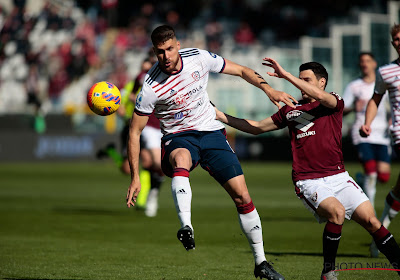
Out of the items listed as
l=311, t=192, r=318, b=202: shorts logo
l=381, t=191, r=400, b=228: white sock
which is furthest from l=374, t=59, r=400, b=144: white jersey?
l=311, t=192, r=318, b=202: shorts logo

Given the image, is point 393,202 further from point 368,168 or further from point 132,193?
point 132,193

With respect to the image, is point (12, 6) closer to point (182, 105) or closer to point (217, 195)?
point (217, 195)

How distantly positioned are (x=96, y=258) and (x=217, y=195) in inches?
313

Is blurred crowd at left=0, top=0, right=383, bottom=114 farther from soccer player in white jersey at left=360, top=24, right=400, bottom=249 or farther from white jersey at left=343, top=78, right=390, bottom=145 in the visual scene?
soccer player in white jersey at left=360, top=24, right=400, bottom=249

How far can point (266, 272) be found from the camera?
568 cm

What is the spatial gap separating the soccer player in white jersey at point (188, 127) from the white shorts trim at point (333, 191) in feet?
1.66

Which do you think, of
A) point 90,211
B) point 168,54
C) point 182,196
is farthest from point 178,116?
point 90,211

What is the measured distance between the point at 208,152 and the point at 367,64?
4960 mm

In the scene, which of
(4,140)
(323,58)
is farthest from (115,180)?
(323,58)

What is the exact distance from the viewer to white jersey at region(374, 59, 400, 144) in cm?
715

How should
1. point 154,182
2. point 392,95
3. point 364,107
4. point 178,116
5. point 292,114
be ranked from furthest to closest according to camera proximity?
point 154,182, point 364,107, point 392,95, point 178,116, point 292,114

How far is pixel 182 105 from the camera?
612cm

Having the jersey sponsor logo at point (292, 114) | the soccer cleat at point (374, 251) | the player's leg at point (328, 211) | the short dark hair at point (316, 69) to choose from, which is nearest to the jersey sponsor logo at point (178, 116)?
the jersey sponsor logo at point (292, 114)

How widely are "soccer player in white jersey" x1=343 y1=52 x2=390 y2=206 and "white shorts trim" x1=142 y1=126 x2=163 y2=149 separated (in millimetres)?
3332
